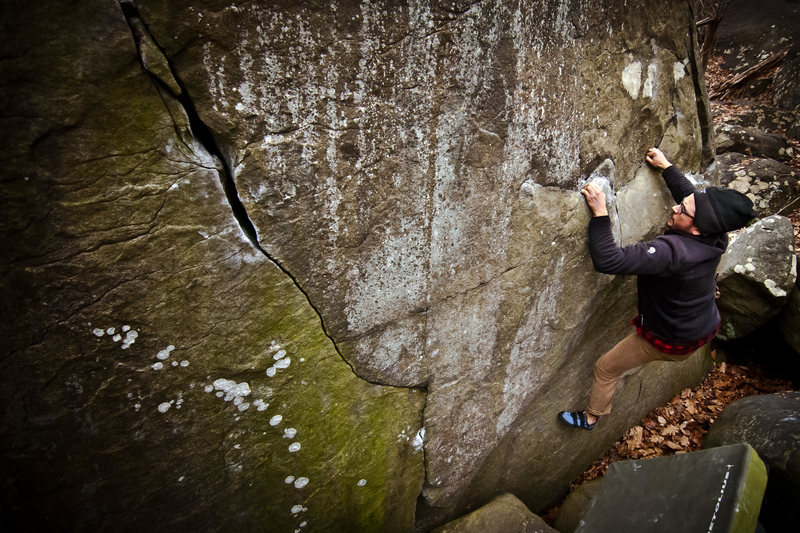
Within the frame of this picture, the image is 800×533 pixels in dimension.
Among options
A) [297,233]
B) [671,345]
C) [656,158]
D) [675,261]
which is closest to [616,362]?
[671,345]

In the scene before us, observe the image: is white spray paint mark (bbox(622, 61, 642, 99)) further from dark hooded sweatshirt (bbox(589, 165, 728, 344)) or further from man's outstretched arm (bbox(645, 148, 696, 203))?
dark hooded sweatshirt (bbox(589, 165, 728, 344))

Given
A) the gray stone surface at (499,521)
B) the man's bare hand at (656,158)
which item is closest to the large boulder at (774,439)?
the gray stone surface at (499,521)

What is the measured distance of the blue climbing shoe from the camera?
4.00 m

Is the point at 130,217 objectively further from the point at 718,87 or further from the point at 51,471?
the point at 718,87

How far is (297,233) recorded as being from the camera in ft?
6.97

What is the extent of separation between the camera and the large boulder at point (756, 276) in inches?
191

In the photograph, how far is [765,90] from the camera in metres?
12.3

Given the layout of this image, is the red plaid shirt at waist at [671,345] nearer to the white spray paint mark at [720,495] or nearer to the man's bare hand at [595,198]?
the white spray paint mark at [720,495]

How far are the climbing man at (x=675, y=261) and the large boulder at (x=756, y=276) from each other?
7.81 feet

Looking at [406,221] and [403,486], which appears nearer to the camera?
[406,221]

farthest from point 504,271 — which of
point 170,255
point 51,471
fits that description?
point 51,471

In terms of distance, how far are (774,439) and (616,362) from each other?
57.1 inches

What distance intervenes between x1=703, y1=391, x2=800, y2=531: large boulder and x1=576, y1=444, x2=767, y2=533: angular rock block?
108 cm

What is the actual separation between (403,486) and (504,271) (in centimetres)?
199
